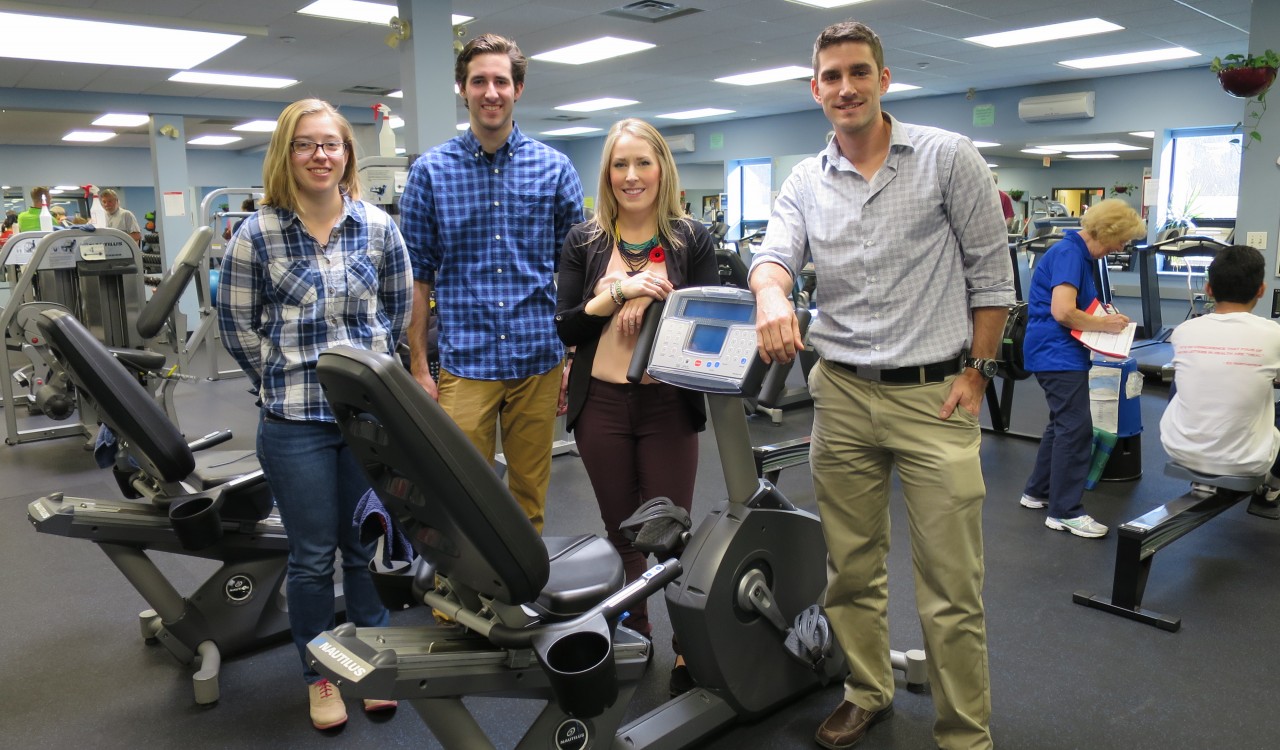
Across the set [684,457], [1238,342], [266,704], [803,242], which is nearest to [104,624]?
[266,704]

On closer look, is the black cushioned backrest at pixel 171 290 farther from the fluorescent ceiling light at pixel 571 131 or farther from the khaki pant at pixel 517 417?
the fluorescent ceiling light at pixel 571 131

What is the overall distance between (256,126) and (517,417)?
1223 cm

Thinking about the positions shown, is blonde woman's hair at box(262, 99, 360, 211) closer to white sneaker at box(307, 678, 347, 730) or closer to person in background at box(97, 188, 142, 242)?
white sneaker at box(307, 678, 347, 730)

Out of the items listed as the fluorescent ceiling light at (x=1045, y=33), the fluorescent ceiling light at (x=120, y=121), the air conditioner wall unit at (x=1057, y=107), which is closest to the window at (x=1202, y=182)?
the air conditioner wall unit at (x=1057, y=107)

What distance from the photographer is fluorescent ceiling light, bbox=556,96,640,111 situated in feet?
36.9

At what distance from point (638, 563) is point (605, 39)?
630 cm

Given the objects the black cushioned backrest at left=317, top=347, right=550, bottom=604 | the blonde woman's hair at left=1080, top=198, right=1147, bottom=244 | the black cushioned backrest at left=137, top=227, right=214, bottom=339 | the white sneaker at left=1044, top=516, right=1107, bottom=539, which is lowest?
the white sneaker at left=1044, top=516, right=1107, bottom=539

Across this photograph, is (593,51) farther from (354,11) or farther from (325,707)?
(325,707)

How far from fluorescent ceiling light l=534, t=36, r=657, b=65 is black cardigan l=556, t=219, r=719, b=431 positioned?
5880 mm

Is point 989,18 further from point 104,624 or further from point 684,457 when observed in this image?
point 104,624

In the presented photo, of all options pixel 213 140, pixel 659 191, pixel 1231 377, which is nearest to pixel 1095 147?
pixel 1231 377

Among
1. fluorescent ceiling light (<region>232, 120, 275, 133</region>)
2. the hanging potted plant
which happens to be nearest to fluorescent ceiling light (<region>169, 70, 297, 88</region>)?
fluorescent ceiling light (<region>232, 120, 275, 133</region>)

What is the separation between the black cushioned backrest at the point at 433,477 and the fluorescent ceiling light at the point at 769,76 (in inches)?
327

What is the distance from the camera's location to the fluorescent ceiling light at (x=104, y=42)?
21.2 ft
